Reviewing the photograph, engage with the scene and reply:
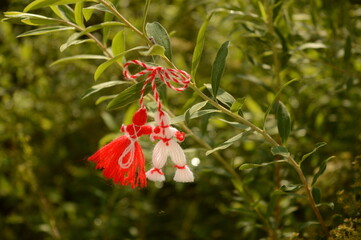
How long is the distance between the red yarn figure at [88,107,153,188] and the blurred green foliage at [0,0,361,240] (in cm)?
35

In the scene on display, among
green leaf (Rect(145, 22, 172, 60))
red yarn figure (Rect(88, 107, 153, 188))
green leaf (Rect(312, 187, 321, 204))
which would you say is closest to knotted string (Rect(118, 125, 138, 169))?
red yarn figure (Rect(88, 107, 153, 188))

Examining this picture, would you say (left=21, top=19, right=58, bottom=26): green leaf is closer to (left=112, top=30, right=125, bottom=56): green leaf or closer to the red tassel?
(left=112, top=30, right=125, bottom=56): green leaf

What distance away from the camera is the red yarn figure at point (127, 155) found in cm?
88

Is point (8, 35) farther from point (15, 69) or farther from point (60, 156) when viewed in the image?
point (60, 156)

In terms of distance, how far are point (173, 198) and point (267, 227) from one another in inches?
25.6

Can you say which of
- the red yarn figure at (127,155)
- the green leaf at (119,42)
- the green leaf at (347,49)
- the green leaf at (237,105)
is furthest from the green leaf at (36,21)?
the green leaf at (347,49)

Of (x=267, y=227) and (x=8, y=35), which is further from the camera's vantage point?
(x=8, y=35)

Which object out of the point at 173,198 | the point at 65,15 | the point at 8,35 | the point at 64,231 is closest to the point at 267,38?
the point at 65,15

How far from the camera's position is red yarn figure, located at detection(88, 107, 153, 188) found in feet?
2.89

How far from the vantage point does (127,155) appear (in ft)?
2.95

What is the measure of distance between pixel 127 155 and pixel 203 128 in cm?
37

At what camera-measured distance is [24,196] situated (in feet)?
6.08

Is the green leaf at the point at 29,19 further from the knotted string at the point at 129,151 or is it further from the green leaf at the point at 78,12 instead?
the knotted string at the point at 129,151

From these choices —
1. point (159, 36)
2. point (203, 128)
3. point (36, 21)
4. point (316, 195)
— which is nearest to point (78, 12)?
point (36, 21)
